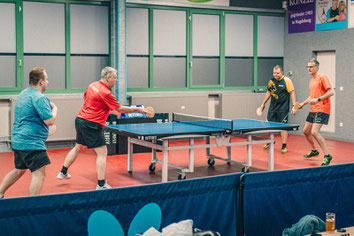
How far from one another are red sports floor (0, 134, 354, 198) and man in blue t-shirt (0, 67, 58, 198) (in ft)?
5.54

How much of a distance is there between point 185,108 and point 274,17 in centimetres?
398

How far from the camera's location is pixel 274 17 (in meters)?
14.3

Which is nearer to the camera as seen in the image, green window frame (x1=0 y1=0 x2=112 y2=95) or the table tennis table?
the table tennis table

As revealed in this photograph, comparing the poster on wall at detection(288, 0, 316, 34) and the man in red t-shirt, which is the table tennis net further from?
the poster on wall at detection(288, 0, 316, 34)

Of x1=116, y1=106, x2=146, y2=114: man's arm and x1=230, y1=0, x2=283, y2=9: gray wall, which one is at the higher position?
x1=230, y1=0, x2=283, y2=9: gray wall

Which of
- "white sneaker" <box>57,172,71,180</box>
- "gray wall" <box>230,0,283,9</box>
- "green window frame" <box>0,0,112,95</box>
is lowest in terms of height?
"white sneaker" <box>57,172,71,180</box>

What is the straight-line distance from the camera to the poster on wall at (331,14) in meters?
12.4

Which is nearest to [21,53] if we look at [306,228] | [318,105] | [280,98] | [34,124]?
[280,98]

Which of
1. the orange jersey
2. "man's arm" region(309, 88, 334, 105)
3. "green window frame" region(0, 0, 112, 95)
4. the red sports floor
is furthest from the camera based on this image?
"green window frame" region(0, 0, 112, 95)

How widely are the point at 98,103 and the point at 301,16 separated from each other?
8518 mm

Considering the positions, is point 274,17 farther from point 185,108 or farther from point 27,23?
point 27,23

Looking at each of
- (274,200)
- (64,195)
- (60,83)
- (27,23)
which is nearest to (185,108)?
(60,83)

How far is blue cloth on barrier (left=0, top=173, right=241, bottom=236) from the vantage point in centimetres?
337

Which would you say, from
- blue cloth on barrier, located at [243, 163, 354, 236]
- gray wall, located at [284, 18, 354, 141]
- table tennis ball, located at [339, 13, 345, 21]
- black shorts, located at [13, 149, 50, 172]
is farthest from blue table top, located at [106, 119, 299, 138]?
table tennis ball, located at [339, 13, 345, 21]
